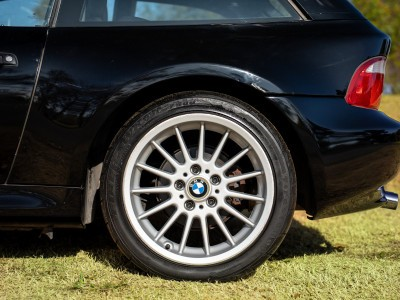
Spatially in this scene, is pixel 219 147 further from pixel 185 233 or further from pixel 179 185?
pixel 185 233

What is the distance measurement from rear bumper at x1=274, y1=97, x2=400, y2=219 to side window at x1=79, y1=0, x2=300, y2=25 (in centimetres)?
49

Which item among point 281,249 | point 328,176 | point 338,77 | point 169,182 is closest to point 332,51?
point 338,77

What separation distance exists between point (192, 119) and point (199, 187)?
34 centimetres

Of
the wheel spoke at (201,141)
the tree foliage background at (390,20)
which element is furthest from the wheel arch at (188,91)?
the tree foliage background at (390,20)

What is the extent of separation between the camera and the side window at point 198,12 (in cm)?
286

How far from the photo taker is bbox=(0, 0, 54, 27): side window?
2.89 metres

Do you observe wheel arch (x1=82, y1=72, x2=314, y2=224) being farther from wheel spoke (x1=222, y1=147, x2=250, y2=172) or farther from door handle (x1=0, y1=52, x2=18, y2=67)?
door handle (x1=0, y1=52, x2=18, y2=67)

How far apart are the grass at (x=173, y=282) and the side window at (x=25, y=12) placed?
1.27 meters

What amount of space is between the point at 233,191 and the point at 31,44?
1247mm

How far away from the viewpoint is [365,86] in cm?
274

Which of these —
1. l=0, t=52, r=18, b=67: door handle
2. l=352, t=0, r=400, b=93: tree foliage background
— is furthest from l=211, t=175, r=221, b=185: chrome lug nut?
l=352, t=0, r=400, b=93: tree foliage background

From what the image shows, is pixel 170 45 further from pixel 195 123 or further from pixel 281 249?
pixel 281 249

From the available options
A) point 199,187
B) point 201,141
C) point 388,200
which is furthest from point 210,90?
point 388,200

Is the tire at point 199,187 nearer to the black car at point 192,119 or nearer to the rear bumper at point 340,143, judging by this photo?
the black car at point 192,119
